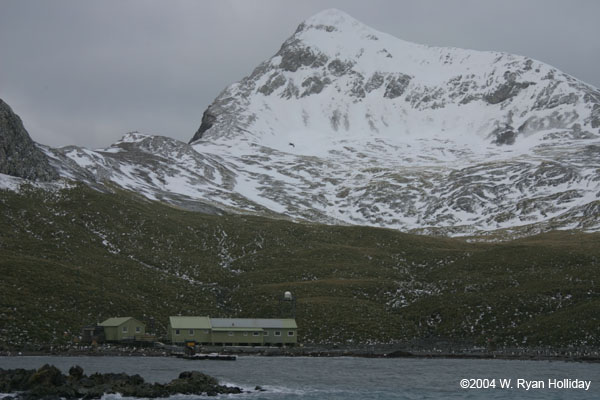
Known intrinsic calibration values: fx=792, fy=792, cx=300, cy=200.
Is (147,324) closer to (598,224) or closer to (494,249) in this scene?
(494,249)

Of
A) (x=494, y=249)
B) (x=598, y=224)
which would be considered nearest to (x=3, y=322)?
(x=494, y=249)

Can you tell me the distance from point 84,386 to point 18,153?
109 meters

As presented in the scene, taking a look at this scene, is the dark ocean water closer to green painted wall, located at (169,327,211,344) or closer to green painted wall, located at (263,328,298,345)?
green painted wall, located at (169,327,211,344)

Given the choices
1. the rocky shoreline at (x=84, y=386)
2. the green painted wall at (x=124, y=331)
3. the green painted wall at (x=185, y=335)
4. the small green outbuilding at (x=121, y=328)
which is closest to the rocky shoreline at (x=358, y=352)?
the green painted wall at (x=124, y=331)

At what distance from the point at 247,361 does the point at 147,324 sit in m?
23.1

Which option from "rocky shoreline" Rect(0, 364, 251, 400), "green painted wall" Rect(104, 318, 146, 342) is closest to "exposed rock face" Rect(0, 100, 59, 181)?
"green painted wall" Rect(104, 318, 146, 342)

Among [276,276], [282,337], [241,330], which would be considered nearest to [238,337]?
[241,330]

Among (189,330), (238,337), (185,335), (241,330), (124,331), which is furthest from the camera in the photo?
(238,337)

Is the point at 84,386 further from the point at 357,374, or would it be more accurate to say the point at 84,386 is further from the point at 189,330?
the point at 189,330

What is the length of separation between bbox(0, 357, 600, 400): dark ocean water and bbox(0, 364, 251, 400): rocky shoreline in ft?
4.71

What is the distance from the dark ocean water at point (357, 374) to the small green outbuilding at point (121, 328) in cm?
1010

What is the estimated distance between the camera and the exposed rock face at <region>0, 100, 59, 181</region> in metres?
148

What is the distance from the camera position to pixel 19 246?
115m

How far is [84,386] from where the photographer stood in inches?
2071
